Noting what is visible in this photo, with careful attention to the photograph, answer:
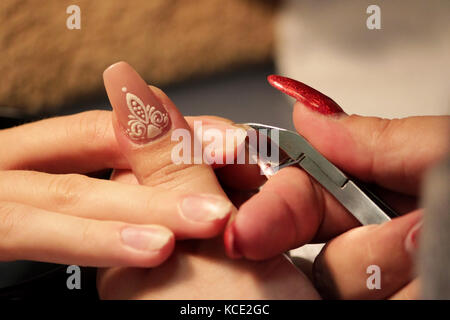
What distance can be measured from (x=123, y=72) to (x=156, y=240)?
0.12m

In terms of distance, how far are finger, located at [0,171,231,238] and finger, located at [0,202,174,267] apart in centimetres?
1

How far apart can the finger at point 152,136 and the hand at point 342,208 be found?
0.06 meters

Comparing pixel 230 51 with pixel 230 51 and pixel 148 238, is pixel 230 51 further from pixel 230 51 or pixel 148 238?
pixel 148 238

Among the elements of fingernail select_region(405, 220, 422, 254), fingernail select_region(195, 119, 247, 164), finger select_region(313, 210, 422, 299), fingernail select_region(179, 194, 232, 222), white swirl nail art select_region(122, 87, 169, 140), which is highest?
white swirl nail art select_region(122, 87, 169, 140)

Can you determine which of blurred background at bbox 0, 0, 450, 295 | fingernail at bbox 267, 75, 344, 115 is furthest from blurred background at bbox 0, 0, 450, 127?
fingernail at bbox 267, 75, 344, 115

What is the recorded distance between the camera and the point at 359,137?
36 cm

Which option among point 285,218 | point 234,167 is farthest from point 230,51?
point 285,218

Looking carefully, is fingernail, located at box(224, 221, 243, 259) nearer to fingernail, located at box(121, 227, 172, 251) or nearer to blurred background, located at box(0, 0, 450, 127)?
fingernail, located at box(121, 227, 172, 251)

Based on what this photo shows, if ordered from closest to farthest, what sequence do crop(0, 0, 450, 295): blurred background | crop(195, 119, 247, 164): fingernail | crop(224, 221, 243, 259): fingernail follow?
crop(224, 221, 243, 259): fingernail, crop(195, 119, 247, 164): fingernail, crop(0, 0, 450, 295): blurred background

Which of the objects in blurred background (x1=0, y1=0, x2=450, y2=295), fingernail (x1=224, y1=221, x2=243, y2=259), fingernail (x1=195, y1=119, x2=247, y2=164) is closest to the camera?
fingernail (x1=224, y1=221, x2=243, y2=259)

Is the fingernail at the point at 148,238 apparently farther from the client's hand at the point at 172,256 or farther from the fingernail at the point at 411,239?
the fingernail at the point at 411,239

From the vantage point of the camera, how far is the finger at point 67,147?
0.41m

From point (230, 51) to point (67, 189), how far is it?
1.04 ft

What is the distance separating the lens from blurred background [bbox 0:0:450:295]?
0.52 meters
